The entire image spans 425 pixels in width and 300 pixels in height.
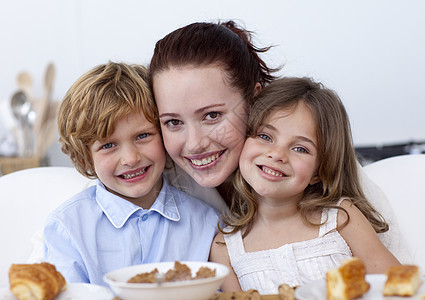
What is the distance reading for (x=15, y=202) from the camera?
1.55 meters

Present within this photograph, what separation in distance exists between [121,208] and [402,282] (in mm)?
Answer: 811

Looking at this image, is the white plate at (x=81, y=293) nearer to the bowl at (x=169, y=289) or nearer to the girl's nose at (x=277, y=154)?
the bowl at (x=169, y=289)

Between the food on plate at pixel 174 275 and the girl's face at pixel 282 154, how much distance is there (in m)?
0.53

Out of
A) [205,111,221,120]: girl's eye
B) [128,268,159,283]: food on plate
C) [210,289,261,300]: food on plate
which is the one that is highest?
[205,111,221,120]: girl's eye

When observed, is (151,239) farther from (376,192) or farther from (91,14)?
(91,14)

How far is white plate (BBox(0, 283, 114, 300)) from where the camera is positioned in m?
0.81

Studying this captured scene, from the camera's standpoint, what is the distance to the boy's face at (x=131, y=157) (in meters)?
1.33

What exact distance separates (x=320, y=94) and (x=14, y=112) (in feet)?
8.22

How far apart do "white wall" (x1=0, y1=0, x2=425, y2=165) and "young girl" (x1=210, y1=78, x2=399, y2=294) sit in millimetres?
1824

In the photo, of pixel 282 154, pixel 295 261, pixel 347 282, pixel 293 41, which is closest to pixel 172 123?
pixel 282 154

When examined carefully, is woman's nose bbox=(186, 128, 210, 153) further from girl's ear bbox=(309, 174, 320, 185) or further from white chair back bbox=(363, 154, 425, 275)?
white chair back bbox=(363, 154, 425, 275)

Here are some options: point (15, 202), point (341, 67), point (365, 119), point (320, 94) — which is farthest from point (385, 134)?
point (15, 202)

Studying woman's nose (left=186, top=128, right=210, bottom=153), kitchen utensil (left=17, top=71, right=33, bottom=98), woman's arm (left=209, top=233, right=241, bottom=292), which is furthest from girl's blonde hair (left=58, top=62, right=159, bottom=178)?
kitchen utensil (left=17, top=71, right=33, bottom=98)

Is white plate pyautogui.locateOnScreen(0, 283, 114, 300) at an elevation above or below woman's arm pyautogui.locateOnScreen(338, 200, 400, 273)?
above
